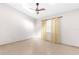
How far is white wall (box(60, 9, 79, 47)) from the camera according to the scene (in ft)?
8.01

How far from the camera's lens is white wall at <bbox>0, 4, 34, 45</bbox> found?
6.63 feet

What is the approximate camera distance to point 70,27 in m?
2.59

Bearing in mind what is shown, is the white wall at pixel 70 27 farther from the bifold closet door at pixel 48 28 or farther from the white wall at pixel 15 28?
the white wall at pixel 15 28

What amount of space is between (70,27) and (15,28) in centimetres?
149

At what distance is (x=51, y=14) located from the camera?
2428 millimetres

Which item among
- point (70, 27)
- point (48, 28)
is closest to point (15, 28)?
point (48, 28)

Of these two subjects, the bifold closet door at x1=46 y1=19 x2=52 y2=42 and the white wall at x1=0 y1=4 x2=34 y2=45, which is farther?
the bifold closet door at x1=46 y1=19 x2=52 y2=42

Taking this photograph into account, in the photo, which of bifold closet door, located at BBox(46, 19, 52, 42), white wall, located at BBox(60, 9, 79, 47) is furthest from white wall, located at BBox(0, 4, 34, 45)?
white wall, located at BBox(60, 9, 79, 47)

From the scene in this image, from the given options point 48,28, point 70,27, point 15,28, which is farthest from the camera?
point 70,27

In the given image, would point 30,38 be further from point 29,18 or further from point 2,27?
point 2,27

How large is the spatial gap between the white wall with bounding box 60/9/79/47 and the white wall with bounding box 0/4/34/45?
3.37 ft

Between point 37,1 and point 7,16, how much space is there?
3.60 ft

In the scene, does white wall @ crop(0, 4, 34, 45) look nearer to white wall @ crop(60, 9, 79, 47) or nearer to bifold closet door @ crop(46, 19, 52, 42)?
bifold closet door @ crop(46, 19, 52, 42)

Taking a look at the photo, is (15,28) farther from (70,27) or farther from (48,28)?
(70,27)
